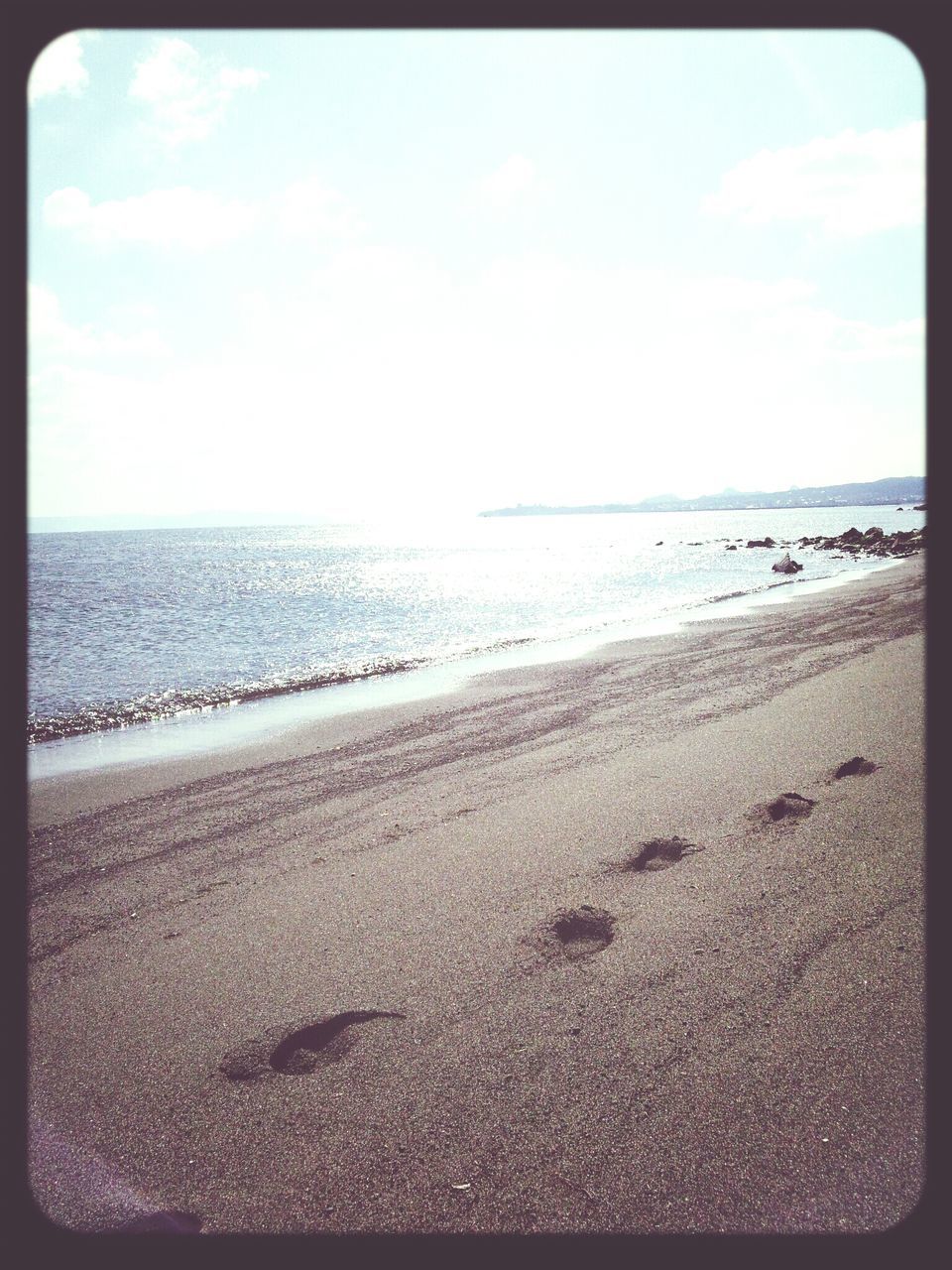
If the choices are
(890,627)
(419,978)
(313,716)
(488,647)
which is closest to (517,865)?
(419,978)

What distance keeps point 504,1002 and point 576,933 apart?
2.11 feet

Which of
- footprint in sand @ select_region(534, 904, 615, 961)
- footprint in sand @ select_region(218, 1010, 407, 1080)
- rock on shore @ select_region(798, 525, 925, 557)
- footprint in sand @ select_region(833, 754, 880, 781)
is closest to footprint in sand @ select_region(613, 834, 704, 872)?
footprint in sand @ select_region(534, 904, 615, 961)

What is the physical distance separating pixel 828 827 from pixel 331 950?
9.76 feet

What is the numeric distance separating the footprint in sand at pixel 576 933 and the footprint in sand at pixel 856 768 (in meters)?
2.52

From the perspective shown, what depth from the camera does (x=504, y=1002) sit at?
2879 mm

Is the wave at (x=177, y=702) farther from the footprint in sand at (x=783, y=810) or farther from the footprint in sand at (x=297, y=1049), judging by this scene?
the footprint in sand at (x=783, y=810)

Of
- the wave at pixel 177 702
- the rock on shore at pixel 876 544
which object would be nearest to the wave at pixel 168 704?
the wave at pixel 177 702

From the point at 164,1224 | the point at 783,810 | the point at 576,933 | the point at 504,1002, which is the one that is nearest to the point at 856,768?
the point at 783,810

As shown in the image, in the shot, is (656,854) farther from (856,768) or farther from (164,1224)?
(164,1224)

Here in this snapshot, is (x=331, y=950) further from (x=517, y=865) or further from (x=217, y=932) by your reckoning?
(x=517, y=865)

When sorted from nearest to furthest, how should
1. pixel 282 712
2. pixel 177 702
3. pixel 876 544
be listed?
pixel 282 712
pixel 177 702
pixel 876 544

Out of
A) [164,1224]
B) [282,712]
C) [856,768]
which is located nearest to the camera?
[164,1224]

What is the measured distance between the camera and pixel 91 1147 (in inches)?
91.5

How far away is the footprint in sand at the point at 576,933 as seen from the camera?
3.24 m
